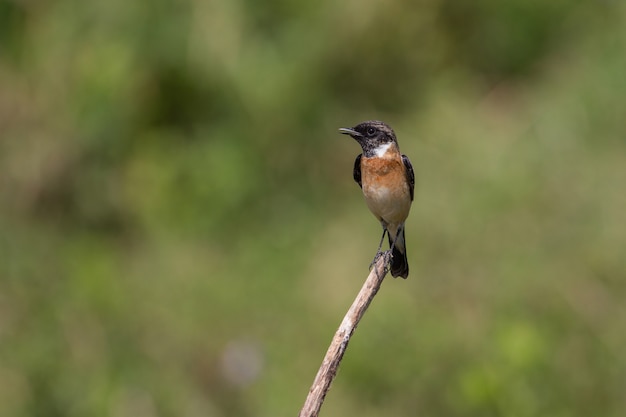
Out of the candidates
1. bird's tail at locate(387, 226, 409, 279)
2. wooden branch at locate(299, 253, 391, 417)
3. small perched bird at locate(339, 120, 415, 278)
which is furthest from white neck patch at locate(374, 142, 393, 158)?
wooden branch at locate(299, 253, 391, 417)

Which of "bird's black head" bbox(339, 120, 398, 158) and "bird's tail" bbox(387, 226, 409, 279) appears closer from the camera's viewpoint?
"bird's black head" bbox(339, 120, 398, 158)

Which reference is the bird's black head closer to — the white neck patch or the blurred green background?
the white neck patch

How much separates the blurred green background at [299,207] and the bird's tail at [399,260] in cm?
151

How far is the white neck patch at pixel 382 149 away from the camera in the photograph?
20.7ft

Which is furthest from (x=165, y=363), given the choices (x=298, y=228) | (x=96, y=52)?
(x=96, y=52)

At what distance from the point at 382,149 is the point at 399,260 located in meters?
0.73

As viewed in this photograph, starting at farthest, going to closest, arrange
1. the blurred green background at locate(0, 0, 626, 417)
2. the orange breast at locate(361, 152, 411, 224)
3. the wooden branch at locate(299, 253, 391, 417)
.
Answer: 1. the blurred green background at locate(0, 0, 626, 417)
2. the orange breast at locate(361, 152, 411, 224)
3. the wooden branch at locate(299, 253, 391, 417)

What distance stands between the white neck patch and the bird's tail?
0.58m

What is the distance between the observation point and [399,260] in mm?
6488

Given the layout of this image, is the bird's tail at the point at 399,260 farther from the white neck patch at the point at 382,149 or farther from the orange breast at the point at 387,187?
the white neck patch at the point at 382,149

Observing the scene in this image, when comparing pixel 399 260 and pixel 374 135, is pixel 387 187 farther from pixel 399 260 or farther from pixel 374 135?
pixel 399 260

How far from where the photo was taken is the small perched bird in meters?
6.22

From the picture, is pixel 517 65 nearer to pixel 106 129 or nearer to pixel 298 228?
pixel 298 228

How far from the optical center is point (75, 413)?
7875 mm
